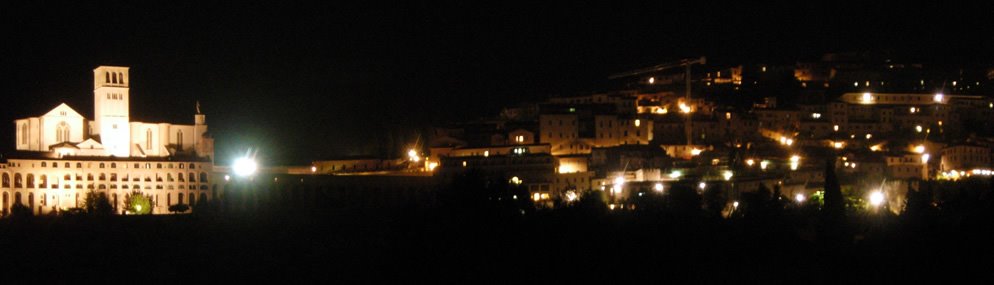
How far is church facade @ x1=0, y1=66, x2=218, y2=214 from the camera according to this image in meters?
33.0

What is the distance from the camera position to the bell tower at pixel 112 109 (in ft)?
116

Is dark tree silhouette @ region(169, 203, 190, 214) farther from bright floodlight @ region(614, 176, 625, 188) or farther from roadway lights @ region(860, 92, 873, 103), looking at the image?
roadway lights @ region(860, 92, 873, 103)

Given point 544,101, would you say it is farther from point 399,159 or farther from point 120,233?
point 120,233

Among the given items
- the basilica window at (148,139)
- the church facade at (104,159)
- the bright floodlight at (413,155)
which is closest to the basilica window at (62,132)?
the church facade at (104,159)

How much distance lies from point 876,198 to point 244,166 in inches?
651

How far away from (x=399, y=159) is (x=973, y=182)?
15.7 metres

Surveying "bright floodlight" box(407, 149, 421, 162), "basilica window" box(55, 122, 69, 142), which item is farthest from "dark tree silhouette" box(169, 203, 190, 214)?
"bright floodlight" box(407, 149, 421, 162)

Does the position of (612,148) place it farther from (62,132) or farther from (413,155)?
(62,132)

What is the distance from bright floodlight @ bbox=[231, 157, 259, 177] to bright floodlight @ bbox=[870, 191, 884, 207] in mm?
15792

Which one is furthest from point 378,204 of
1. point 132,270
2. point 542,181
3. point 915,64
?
point 915,64

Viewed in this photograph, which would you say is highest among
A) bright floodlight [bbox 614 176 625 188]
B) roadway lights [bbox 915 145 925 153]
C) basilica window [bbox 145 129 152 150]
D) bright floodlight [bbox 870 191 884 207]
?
basilica window [bbox 145 129 152 150]

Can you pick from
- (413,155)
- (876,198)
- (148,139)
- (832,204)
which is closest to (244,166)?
(148,139)

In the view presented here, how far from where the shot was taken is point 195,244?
29.5 m

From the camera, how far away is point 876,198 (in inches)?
1417
